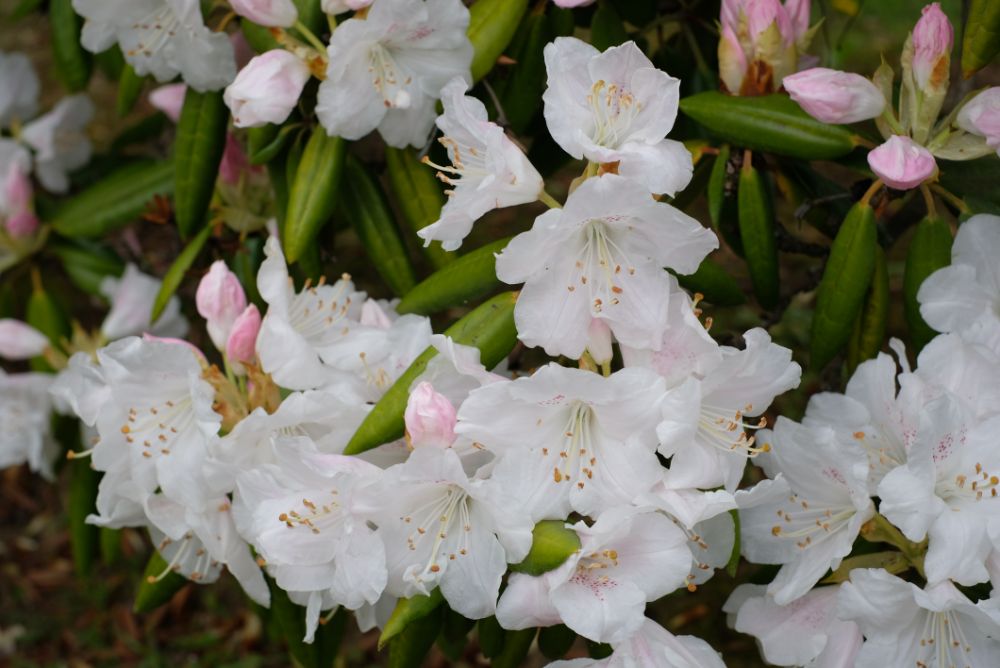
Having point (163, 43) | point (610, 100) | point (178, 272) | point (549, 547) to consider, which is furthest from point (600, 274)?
point (178, 272)

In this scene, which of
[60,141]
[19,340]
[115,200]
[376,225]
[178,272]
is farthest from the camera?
[60,141]

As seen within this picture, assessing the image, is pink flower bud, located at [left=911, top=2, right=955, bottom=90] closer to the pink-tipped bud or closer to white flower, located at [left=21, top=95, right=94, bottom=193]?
the pink-tipped bud

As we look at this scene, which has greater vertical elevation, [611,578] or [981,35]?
[981,35]

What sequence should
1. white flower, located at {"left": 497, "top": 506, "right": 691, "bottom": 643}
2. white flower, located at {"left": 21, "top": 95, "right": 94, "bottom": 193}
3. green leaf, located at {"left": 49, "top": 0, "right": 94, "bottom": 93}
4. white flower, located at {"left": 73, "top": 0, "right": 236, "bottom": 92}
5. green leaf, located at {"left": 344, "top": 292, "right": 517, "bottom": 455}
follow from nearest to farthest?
white flower, located at {"left": 497, "top": 506, "right": 691, "bottom": 643} → green leaf, located at {"left": 344, "top": 292, "right": 517, "bottom": 455} → white flower, located at {"left": 73, "top": 0, "right": 236, "bottom": 92} → green leaf, located at {"left": 49, "top": 0, "right": 94, "bottom": 93} → white flower, located at {"left": 21, "top": 95, "right": 94, "bottom": 193}

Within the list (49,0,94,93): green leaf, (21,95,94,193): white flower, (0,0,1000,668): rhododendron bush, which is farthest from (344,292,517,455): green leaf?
(21,95,94,193): white flower

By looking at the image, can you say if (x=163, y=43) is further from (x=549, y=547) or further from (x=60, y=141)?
(x=549, y=547)

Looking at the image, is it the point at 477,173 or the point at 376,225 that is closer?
the point at 477,173

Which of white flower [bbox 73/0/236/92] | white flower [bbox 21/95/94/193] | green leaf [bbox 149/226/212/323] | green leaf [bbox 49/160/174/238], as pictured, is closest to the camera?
white flower [bbox 73/0/236/92]

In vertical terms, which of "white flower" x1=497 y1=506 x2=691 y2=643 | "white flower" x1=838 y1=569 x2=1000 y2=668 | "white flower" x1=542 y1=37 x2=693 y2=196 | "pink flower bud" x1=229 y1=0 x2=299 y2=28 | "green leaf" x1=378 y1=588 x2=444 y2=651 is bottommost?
"white flower" x1=838 y1=569 x2=1000 y2=668
